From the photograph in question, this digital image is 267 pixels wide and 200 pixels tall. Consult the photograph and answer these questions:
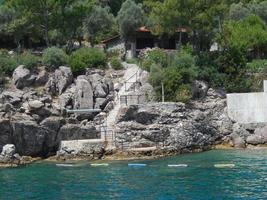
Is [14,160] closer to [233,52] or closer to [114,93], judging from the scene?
[114,93]

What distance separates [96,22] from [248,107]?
26.5m

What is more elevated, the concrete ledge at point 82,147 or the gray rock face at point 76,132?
the gray rock face at point 76,132

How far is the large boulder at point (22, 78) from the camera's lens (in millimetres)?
50969

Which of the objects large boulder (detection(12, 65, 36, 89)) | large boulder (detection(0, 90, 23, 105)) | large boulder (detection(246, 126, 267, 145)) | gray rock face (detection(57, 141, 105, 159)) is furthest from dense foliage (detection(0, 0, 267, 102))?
gray rock face (detection(57, 141, 105, 159))

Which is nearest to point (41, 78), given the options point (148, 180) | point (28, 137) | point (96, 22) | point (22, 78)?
point (22, 78)

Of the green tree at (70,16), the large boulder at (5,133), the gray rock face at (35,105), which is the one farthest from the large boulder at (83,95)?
the green tree at (70,16)

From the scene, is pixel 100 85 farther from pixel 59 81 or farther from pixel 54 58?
pixel 54 58

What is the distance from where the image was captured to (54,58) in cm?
5353

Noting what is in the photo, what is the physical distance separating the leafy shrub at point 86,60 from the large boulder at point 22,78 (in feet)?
13.4

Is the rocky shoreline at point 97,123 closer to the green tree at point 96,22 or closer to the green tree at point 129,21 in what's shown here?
the green tree at point 129,21

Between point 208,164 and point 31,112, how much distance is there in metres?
15.1

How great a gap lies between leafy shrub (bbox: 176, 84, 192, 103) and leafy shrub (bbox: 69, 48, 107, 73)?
30.6 feet

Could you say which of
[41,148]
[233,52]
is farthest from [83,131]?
[233,52]

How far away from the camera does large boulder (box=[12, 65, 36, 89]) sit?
51.0 m
